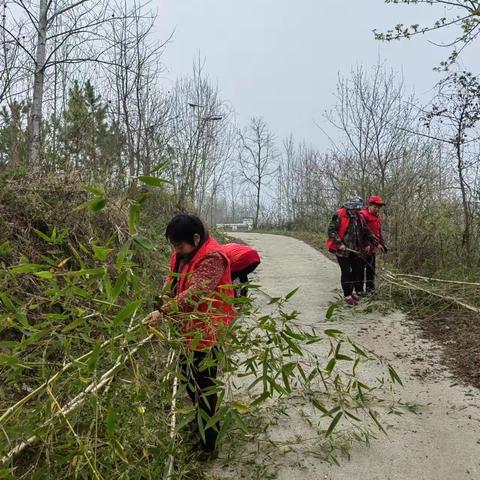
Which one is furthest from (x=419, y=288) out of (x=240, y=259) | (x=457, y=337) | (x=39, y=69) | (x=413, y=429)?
(x=39, y=69)

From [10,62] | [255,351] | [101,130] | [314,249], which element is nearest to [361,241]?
[255,351]

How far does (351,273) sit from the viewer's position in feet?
24.4

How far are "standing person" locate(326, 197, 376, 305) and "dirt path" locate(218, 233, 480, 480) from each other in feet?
2.63

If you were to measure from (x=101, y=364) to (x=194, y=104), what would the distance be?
15030 mm

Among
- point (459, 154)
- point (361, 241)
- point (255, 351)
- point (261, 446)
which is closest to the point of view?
point (255, 351)

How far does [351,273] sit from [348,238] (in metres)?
0.61

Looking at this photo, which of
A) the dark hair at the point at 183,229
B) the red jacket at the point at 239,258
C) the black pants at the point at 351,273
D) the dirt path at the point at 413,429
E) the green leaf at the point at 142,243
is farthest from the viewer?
the black pants at the point at 351,273

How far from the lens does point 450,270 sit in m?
8.28

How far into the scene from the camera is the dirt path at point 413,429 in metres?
3.04

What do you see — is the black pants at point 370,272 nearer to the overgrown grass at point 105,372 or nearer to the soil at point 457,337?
the soil at point 457,337

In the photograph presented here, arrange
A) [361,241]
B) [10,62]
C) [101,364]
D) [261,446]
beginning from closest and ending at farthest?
[101,364], [261,446], [361,241], [10,62]

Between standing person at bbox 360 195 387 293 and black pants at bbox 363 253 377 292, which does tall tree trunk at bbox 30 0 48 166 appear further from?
black pants at bbox 363 253 377 292

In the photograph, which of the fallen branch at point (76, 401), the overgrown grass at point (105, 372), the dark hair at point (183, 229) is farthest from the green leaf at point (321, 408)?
the dark hair at point (183, 229)

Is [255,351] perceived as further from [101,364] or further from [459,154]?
[459,154]
